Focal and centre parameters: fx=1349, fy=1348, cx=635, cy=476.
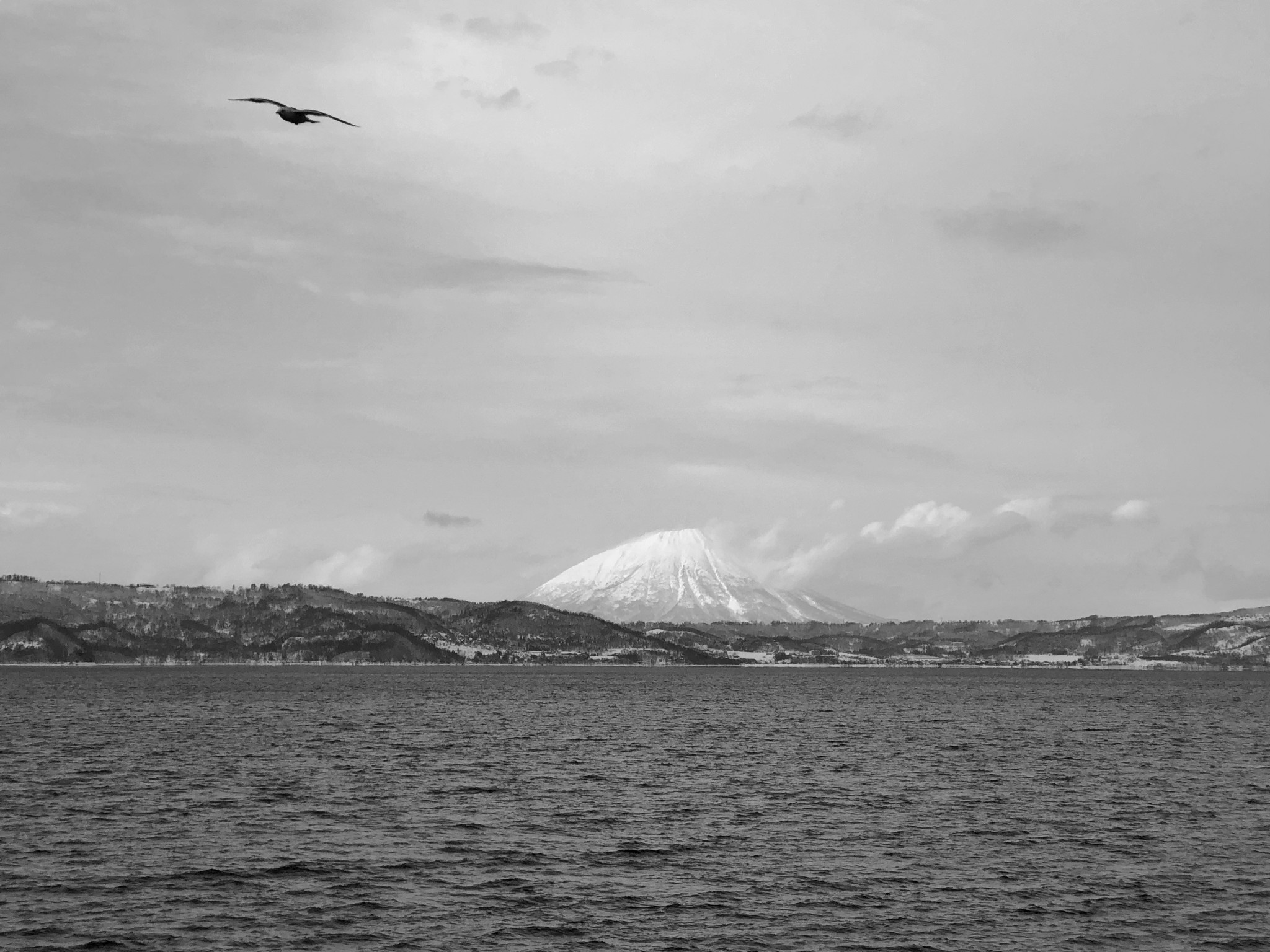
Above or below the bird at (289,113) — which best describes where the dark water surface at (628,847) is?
below

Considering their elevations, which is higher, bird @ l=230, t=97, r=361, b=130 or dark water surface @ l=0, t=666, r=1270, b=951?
bird @ l=230, t=97, r=361, b=130

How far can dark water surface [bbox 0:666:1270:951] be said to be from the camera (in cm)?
4653

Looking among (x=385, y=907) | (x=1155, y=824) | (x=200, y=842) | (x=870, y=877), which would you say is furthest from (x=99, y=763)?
(x=1155, y=824)

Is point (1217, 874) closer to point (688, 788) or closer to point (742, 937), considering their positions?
point (742, 937)

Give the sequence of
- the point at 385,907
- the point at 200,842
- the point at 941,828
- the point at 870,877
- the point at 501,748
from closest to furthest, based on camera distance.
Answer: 1. the point at 385,907
2. the point at 870,877
3. the point at 200,842
4. the point at 941,828
5. the point at 501,748

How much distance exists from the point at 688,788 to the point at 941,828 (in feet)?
68.2

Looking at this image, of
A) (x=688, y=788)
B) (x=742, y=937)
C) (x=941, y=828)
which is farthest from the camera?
(x=688, y=788)

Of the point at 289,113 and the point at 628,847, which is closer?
the point at 289,113

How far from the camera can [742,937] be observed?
45.3m

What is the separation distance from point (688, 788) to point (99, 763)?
150 ft

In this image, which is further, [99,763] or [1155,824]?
[99,763]

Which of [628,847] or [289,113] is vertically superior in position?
[289,113]

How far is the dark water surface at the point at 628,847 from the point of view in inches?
1832

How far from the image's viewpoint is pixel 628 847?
6275 centimetres
